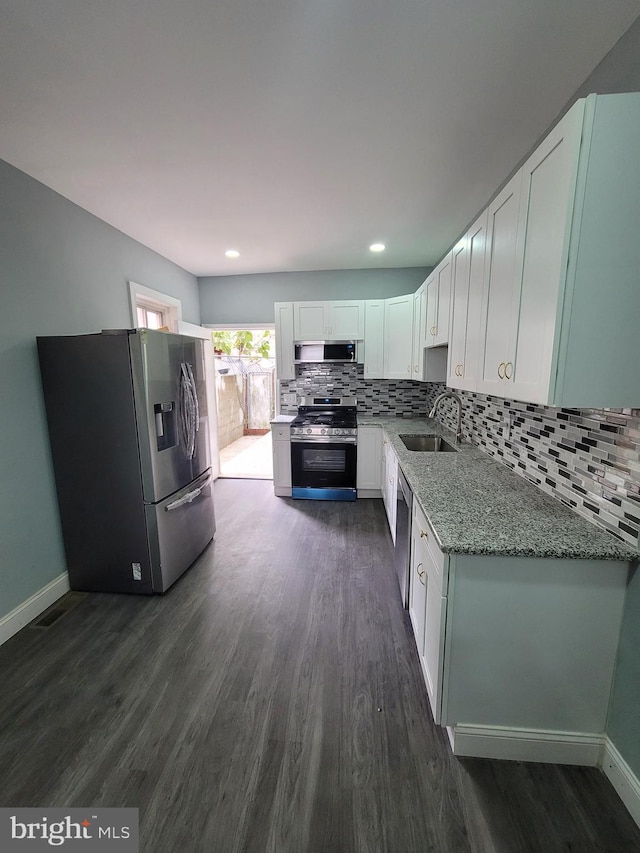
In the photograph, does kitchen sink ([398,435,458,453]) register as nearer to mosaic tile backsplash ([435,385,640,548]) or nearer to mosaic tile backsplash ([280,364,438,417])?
mosaic tile backsplash ([435,385,640,548])

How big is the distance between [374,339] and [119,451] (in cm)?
276

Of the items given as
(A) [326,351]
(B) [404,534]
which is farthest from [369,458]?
(B) [404,534]

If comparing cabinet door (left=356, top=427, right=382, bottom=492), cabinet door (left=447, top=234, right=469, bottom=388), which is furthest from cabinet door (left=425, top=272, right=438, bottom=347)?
cabinet door (left=356, top=427, right=382, bottom=492)

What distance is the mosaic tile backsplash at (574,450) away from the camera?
1109mm

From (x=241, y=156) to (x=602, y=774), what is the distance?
3.22 m

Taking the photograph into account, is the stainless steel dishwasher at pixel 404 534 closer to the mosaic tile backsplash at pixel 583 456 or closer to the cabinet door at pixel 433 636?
the cabinet door at pixel 433 636

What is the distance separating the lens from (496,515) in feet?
4.39

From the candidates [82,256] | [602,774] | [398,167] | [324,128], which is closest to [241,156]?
[324,128]

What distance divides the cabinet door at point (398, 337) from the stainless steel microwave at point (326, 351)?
388 mm

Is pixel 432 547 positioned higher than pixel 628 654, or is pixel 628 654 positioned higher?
pixel 432 547

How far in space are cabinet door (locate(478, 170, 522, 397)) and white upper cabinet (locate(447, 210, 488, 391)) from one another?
0.08 metres

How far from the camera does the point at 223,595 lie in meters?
2.19

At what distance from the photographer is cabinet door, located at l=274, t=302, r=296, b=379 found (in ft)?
12.2

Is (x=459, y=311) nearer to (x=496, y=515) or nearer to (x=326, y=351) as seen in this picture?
(x=496, y=515)
